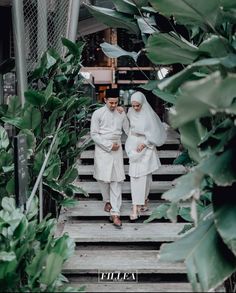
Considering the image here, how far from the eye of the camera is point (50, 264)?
315cm

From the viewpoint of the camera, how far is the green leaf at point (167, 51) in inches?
115

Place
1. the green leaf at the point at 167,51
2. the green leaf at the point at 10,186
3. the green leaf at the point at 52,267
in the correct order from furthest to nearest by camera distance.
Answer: the green leaf at the point at 10,186, the green leaf at the point at 52,267, the green leaf at the point at 167,51

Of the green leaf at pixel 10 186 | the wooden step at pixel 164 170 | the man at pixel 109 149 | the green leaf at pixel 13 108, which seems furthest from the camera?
the wooden step at pixel 164 170

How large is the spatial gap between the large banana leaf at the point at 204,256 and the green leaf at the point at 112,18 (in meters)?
2.45

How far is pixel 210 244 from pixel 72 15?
19.1 ft

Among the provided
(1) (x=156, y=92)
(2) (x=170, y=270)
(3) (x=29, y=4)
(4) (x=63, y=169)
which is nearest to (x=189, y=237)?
(1) (x=156, y=92)

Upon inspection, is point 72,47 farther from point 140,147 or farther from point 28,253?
point 28,253

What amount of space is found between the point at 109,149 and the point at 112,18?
2.19 m

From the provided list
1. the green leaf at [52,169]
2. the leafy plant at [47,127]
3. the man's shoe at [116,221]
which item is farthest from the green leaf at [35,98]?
the man's shoe at [116,221]

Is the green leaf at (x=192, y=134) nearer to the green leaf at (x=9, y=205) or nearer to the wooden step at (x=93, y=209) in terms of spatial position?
the green leaf at (x=9, y=205)

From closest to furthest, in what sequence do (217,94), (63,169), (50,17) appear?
1. (217,94)
2. (63,169)
3. (50,17)

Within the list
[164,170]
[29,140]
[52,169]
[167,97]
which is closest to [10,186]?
[29,140]

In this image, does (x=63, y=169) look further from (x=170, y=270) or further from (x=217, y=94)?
(x=217, y=94)

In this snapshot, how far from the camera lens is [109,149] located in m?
6.38
